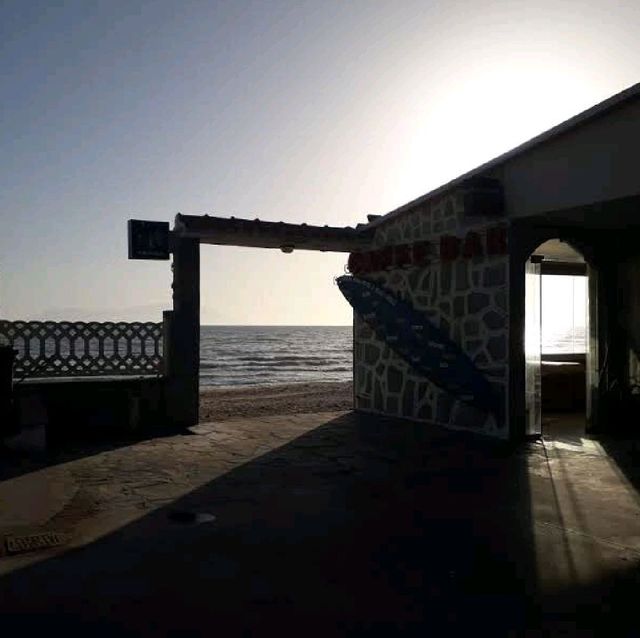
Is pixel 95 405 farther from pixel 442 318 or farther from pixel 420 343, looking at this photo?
pixel 442 318

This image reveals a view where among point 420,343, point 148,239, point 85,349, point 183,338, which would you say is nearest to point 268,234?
point 148,239

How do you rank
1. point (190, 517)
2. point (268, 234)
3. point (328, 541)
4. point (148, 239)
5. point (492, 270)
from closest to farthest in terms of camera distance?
point (328, 541)
point (190, 517)
point (492, 270)
point (148, 239)
point (268, 234)

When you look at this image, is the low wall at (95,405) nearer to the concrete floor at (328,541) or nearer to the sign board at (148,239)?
the concrete floor at (328,541)

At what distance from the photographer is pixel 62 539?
18.8 ft

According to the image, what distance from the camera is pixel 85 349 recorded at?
37.7 ft

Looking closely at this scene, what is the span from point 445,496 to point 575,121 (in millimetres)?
5152

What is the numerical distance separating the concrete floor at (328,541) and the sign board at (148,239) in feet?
12.2

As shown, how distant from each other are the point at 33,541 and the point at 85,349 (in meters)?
6.19

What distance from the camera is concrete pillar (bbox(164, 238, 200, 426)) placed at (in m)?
12.1

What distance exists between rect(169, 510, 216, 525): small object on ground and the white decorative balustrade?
5649mm

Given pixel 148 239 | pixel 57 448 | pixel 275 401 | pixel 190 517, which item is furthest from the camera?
pixel 275 401

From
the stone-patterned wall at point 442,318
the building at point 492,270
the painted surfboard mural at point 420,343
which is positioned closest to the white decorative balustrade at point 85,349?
the building at point 492,270

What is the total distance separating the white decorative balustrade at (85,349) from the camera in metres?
11.4

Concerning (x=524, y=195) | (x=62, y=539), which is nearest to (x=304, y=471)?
(x=62, y=539)
